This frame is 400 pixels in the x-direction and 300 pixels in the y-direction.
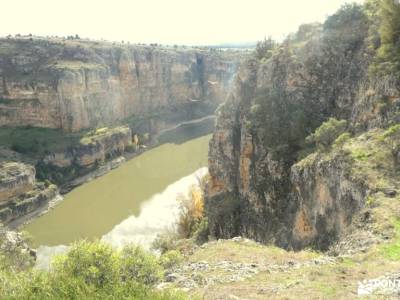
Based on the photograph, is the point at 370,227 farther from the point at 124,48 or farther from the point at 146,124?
the point at 124,48

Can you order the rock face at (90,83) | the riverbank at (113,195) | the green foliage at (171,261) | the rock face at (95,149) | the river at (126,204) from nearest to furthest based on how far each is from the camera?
1. the green foliage at (171,261)
2. the river at (126,204)
3. the riverbank at (113,195)
4. the rock face at (95,149)
5. the rock face at (90,83)

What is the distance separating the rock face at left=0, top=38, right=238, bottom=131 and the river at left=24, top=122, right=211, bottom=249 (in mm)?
13813

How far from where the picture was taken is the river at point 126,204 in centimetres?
4203

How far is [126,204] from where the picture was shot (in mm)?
49938

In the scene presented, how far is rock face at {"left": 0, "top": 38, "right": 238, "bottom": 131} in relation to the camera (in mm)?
66062

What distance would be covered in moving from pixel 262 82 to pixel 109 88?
51.5m

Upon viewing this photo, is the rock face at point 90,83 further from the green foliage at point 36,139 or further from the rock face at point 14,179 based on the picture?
the rock face at point 14,179

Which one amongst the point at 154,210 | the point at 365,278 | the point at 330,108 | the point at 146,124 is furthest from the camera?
the point at 146,124

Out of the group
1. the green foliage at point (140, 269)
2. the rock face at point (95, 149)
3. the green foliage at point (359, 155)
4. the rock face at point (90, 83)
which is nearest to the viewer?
the green foliage at point (140, 269)

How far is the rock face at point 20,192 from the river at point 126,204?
189cm

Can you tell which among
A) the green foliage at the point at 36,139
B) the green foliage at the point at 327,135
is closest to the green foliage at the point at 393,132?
the green foliage at the point at 327,135

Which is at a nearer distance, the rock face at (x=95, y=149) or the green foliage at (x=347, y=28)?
the green foliage at (x=347, y=28)

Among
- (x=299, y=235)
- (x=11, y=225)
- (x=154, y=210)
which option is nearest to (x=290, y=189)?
(x=299, y=235)

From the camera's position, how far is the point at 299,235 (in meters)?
20.5
